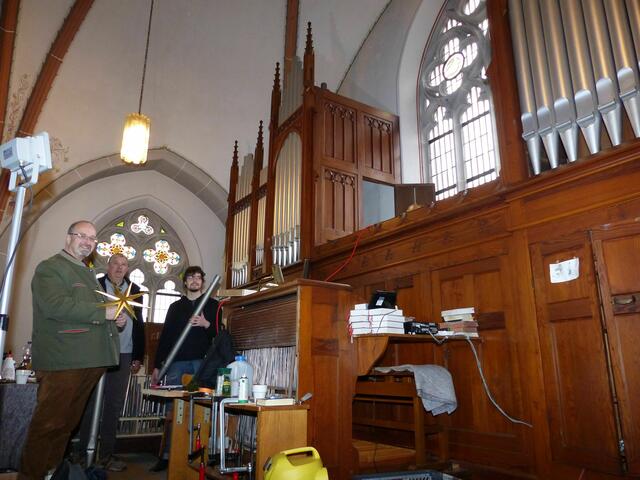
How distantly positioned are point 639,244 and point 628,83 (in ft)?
2.96

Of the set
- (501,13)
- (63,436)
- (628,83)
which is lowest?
(63,436)

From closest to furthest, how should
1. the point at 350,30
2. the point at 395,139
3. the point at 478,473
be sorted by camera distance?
the point at 478,473, the point at 395,139, the point at 350,30

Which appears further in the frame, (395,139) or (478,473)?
(395,139)

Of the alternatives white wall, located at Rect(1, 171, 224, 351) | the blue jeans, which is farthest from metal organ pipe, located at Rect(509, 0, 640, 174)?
white wall, located at Rect(1, 171, 224, 351)

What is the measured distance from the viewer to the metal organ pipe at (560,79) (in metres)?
2.93

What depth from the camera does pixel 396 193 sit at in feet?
14.7

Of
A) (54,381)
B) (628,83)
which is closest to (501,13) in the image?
(628,83)

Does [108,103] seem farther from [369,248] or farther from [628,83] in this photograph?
[628,83]

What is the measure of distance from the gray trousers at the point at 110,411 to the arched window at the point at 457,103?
11.8 ft

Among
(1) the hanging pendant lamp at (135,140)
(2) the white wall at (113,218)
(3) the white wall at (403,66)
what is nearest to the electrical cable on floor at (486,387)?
(3) the white wall at (403,66)

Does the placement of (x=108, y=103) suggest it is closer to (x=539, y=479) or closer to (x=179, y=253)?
(x=179, y=253)

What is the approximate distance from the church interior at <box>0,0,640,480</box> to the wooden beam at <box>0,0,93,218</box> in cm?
3

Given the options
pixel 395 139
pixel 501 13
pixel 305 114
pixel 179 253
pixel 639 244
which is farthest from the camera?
pixel 179 253

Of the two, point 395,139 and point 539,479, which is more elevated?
point 395,139
